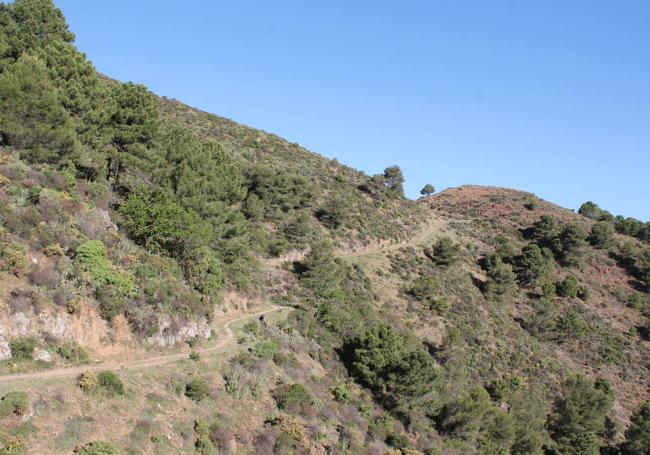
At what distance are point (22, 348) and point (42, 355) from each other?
0.95 m

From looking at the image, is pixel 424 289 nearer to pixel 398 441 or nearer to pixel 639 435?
pixel 639 435

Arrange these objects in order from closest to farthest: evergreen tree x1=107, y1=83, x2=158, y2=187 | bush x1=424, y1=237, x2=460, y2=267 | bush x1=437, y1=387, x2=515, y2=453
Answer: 1. evergreen tree x1=107, y1=83, x2=158, y2=187
2. bush x1=437, y1=387, x2=515, y2=453
3. bush x1=424, y1=237, x2=460, y2=267

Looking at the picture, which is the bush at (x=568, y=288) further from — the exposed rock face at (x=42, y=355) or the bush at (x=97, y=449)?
the exposed rock face at (x=42, y=355)

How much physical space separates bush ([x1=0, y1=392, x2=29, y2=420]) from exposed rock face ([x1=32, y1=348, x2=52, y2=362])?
10.2ft

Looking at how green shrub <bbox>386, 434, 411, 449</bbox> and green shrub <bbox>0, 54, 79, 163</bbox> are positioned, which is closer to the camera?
green shrub <bbox>0, 54, 79, 163</bbox>

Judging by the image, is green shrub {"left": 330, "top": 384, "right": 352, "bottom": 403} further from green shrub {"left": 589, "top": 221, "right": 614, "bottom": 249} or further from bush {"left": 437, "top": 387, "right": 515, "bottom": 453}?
green shrub {"left": 589, "top": 221, "right": 614, "bottom": 249}

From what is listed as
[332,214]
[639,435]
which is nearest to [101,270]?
[332,214]

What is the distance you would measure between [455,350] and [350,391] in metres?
21.5

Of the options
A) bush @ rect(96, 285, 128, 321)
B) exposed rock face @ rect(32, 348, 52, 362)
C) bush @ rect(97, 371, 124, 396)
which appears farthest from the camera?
bush @ rect(96, 285, 128, 321)

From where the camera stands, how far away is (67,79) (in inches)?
1457

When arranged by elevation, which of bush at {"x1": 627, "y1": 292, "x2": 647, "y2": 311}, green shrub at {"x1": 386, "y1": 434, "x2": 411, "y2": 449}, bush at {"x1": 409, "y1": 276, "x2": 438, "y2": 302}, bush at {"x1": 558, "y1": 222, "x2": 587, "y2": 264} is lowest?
green shrub at {"x1": 386, "y1": 434, "x2": 411, "y2": 449}

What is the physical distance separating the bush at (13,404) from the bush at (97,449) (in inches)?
103

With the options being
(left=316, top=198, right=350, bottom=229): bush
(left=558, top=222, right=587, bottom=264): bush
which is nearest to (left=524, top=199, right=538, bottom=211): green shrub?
(left=558, top=222, right=587, bottom=264): bush

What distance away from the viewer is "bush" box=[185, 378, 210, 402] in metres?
25.7
